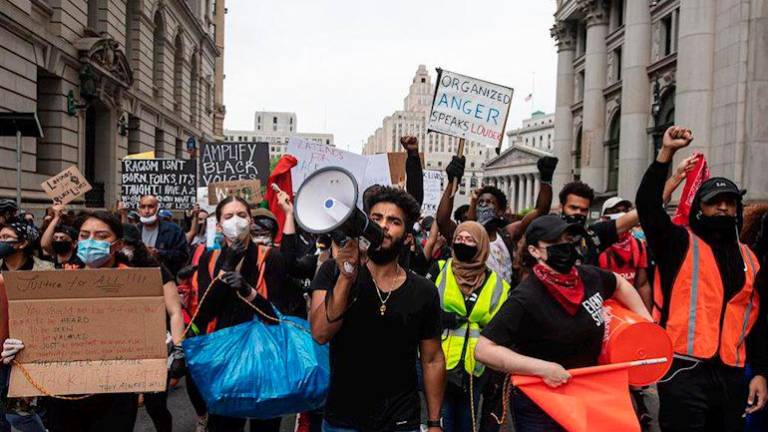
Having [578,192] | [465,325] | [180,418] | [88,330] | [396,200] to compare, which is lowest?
[180,418]

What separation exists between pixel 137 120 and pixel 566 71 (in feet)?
88.0

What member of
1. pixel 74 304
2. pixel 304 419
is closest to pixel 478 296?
pixel 304 419

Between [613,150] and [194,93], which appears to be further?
[194,93]

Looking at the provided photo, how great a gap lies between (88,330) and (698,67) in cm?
1920

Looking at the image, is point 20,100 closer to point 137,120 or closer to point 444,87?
point 137,120

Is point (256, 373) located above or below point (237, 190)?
below

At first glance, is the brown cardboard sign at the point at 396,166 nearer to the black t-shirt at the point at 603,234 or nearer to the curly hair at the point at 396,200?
the black t-shirt at the point at 603,234

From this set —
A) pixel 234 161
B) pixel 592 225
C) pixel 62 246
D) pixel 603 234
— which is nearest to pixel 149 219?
pixel 234 161

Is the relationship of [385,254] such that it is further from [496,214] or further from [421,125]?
[421,125]

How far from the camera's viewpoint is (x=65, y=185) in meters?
8.66

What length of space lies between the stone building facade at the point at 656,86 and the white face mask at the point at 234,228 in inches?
613

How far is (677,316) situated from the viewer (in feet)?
11.4

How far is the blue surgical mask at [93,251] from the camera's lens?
354 centimetres

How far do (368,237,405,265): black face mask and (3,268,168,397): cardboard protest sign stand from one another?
1133 millimetres
